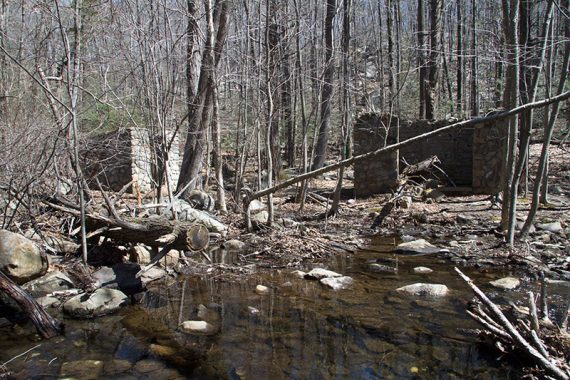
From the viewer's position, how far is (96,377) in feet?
12.3

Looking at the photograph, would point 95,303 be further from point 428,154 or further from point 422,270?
point 428,154

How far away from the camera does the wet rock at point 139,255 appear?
269 inches

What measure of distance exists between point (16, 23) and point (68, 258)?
7.17m

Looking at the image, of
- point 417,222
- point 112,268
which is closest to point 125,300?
point 112,268

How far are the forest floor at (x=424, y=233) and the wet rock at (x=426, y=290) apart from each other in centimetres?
150

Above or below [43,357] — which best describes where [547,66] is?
above

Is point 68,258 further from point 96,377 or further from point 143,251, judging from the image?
point 96,377

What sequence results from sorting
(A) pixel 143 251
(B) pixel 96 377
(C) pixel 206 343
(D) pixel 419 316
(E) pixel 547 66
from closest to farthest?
(B) pixel 96 377, (C) pixel 206 343, (D) pixel 419 316, (A) pixel 143 251, (E) pixel 547 66

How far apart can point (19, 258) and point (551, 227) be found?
8428 mm

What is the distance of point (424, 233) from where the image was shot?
936 cm

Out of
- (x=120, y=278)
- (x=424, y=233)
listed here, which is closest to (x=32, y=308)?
(x=120, y=278)

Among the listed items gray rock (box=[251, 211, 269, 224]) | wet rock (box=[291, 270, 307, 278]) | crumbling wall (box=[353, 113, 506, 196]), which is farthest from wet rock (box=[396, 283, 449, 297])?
crumbling wall (box=[353, 113, 506, 196])

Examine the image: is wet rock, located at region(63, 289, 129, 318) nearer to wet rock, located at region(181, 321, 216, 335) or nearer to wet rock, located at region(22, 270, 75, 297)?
wet rock, located at region(22, 270, 75, 297)

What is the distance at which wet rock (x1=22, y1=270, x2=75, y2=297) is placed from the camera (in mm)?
5469
